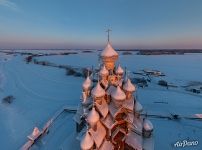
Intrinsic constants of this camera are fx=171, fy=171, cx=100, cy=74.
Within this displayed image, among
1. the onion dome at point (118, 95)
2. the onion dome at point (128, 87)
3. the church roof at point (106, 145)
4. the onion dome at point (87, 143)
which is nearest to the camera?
the onion dome at point (87, 143)

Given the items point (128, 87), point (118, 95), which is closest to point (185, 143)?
point (128, 87)

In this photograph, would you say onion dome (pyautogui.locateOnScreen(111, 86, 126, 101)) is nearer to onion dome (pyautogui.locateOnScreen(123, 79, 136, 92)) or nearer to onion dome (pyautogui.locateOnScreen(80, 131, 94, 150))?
onion dome (pyautogui.locateOnScreen(123, 79, 136, 92))

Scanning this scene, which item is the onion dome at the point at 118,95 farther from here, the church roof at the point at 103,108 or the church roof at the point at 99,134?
the church roof at the point at 99,134

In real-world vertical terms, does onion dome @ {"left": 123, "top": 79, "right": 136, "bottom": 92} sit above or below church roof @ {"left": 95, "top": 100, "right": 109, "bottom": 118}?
above

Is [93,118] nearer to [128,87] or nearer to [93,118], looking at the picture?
[93,118]

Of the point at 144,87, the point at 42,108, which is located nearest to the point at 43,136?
the point at 42,108

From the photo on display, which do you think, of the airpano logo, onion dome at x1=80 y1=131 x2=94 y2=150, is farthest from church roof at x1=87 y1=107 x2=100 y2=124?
the airpano logo

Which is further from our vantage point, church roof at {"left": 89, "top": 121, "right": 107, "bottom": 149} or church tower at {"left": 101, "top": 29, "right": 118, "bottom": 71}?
church tower at {"left": 101, "top": 29, "right": 118, "bottom": 71}

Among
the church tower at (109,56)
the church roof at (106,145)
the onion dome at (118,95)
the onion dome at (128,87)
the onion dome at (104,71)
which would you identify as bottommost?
the church roof at (106,145)

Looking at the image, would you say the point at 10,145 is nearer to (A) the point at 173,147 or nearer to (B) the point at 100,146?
(B) the point at 100,146

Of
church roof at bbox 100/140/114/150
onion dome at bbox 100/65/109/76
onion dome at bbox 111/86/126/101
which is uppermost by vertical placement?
onion dome at bbox 100/65/109/76

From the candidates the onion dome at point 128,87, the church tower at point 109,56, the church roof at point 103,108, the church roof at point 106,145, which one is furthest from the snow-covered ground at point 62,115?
the church tower at point 109,56
